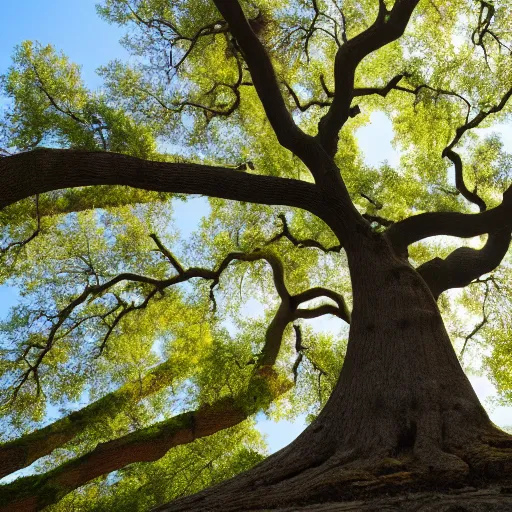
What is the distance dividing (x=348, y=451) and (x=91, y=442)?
305 inches

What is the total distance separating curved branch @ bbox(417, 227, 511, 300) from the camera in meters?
7.58

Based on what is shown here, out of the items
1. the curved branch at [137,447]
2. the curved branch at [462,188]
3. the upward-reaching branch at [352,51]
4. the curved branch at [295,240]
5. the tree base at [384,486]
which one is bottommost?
the tree base at [384,486]

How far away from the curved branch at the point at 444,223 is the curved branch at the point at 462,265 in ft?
1.62

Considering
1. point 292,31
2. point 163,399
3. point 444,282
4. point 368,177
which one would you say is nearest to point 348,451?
point 444,282

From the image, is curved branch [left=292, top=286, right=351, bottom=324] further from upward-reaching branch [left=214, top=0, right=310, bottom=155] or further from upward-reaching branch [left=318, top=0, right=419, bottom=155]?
upward-reaching branch [left=214, top=0, right=310, bottom=155]

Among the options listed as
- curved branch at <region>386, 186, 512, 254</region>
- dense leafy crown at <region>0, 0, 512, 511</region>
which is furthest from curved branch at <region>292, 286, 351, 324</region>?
curved branch at <region>386, 186, 512, 254</region>

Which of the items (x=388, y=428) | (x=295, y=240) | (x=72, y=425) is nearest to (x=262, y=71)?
(x=295, y=240)

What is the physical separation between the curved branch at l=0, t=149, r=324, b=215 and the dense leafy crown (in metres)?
3.91

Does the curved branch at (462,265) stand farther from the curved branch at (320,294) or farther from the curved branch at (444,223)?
the curved branch at (320,294)

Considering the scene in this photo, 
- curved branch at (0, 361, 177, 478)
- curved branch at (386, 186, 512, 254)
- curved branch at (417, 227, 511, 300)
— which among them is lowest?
curved branch at (0, 361, 177, 478)

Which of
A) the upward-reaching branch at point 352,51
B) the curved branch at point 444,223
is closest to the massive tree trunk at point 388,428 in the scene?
the curved branch at point 444,223

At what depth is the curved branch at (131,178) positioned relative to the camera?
5.01 m

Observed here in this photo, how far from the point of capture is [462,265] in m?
7.73

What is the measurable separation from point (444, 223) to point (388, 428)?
4.68 metres
